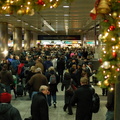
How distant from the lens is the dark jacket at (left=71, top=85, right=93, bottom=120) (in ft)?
21.0

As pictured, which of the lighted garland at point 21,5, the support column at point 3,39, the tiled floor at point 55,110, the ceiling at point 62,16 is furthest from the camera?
the support column at point 3,39

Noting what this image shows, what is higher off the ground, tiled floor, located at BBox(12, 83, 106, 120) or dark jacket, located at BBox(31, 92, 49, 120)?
dark jacket, located at BBox(31, 92, 49, 120)

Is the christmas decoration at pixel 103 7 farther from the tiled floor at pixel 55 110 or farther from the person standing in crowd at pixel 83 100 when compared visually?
the tiled floor at pixel 55 110

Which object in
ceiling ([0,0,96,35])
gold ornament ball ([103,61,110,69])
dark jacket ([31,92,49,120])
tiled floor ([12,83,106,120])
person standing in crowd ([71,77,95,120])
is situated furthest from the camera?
ceiling ([0,0,96,35])

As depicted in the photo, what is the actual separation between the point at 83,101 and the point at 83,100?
0.08 feet

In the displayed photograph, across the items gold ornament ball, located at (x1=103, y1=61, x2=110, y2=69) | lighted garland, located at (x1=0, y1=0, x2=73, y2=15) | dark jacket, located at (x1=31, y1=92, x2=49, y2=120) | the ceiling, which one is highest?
the ceiling

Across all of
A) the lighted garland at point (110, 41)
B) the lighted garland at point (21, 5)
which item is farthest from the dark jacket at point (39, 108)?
the lighted garland at point (110, 41)

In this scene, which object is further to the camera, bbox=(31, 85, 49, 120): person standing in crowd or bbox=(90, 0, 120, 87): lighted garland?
bbox=(31, 85, 49, 120): person standing in crowd

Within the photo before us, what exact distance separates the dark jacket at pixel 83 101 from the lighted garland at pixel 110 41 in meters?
2.67

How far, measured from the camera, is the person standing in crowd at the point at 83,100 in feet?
21.0

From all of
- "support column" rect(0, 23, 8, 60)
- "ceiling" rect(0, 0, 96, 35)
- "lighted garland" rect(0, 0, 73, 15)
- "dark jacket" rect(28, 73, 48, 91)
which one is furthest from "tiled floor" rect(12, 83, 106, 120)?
"support column" rect(0, 23, 8, 60)

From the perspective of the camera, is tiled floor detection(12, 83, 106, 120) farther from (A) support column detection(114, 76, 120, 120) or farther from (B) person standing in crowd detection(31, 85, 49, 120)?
(A) support column detection(114, 76, 120, 120)

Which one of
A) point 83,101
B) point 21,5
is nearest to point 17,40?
point 83,101

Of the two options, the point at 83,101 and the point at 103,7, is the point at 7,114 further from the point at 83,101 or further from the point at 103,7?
the point at 103,7
